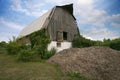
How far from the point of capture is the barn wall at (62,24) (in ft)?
71.3

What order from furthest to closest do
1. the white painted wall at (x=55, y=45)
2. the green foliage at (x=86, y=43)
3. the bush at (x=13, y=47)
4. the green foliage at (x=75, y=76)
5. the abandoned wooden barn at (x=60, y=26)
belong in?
the green foliage at (x=86, y=43) < the abandoned wooden barn at (x=60, y=26) < the bush at (x=13, y=47) < the white painted wall at (x=55, y=45) < the green foliage at (x=75, y=76)

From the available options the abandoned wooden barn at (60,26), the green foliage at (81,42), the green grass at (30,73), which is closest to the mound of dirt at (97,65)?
the green grass at (30,73)

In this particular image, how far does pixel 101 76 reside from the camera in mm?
10125

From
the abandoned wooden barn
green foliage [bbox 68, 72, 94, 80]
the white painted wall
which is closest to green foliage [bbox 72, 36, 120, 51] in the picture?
the abandoned wooden barn

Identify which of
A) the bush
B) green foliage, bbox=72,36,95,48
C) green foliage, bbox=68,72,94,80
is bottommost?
green foliage, bbox=68,72,94,80

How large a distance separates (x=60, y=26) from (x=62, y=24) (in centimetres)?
59

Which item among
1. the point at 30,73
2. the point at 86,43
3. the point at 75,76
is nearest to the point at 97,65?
the point at 75,76

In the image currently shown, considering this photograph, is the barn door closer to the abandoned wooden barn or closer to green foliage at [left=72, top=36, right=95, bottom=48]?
the abandoned wooden barn

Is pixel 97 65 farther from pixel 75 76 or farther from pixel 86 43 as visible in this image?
pixel 86 43

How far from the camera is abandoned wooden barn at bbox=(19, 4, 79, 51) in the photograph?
A: 2153 cm

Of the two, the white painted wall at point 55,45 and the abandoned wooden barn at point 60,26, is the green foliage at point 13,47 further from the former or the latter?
the white painted wall at point 55,45

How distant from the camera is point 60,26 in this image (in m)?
23.0

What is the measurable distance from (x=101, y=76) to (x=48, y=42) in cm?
1144

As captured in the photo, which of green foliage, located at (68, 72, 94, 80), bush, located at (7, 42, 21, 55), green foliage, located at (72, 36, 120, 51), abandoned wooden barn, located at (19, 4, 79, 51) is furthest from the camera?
green foliage, located at (72, 36, 120, 51)
